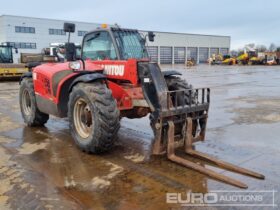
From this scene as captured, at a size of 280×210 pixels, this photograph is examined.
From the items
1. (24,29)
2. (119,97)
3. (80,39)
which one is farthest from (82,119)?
(80,39)

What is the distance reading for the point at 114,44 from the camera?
17.6 feet

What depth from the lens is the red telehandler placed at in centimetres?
463

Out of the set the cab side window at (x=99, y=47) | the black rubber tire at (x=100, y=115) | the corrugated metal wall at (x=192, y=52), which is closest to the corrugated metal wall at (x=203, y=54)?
the corrugated metal wall at (x=192, y=52)

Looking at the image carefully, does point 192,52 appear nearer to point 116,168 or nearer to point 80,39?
point 80,39

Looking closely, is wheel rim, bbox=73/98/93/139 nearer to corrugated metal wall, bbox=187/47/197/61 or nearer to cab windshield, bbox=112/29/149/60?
cab windshield, bbox=112/29/149/60

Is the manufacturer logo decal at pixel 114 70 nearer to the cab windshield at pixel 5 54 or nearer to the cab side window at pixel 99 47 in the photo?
the cab side window at pixel 99 47

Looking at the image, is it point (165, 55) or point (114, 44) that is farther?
point (165, 55)

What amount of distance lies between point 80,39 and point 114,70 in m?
52.1

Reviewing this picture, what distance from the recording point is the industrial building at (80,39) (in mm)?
47688

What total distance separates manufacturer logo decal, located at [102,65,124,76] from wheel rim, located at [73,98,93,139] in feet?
2.38

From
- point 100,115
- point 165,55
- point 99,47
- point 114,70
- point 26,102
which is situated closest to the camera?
point 100,115

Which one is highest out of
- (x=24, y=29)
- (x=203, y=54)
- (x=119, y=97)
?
(x=24, y=29)

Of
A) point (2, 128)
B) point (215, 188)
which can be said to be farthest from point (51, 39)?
point (215, 188)

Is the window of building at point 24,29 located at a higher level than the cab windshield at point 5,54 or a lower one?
higher
